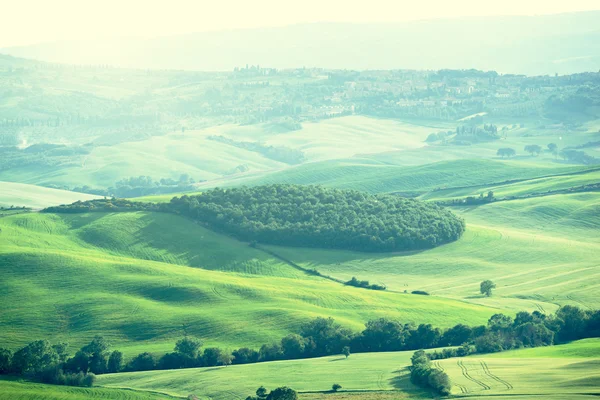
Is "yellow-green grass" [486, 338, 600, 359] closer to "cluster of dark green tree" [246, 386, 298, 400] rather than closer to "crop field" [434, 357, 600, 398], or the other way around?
"crop field" [434, 357, 600, 398]

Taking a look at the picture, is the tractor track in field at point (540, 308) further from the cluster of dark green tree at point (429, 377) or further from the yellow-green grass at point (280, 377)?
the cluster of dark green tree at point (429, 377)

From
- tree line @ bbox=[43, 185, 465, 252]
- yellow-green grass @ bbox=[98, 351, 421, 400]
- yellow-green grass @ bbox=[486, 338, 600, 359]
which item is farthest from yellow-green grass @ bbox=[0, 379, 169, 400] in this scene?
tree line @ bbox=[43, 185, 465, 252]

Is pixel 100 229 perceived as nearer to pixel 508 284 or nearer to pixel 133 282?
pixel 133 282

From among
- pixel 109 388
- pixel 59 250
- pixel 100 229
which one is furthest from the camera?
pixel 100 229

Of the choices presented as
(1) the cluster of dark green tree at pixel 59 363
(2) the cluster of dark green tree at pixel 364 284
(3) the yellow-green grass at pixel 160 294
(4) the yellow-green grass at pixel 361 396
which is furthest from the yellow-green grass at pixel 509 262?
(1) the cluster of dark green tree at pixel 59 363

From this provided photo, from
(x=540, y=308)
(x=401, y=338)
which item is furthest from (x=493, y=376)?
(x=540, y=308)

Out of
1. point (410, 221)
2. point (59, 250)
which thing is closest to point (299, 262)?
point (410, 221)
